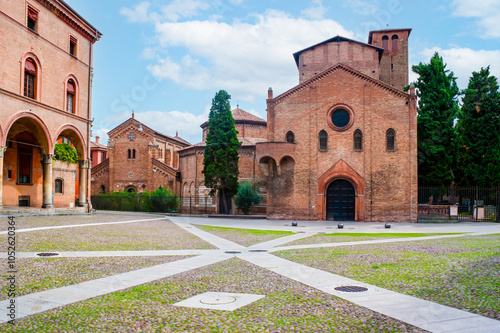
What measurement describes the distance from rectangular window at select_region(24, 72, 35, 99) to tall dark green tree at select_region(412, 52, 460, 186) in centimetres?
2933

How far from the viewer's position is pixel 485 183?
1268 inches

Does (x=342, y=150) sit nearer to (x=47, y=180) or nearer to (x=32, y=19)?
(x=47, y=180)

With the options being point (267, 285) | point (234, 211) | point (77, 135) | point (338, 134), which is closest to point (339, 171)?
point (338, 134)

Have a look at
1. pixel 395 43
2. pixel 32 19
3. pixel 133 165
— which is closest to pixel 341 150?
pixel 395 43

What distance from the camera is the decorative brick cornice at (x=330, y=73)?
27.4 meters

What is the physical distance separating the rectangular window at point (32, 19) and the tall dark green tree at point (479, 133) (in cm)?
3284

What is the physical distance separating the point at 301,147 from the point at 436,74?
1506 centimetres

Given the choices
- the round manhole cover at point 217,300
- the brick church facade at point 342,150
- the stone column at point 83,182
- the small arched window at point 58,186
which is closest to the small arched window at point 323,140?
the brick church facade at point 342,150

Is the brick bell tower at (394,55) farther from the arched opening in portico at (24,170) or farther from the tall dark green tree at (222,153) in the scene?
the arched opening in portico at (24,170)

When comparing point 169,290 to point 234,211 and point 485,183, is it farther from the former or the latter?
point 485,183

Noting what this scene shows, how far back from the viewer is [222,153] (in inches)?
1297

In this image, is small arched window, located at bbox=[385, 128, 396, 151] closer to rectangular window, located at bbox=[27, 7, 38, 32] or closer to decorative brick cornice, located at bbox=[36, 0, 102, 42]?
decorative brick cornice, located at bbox=[36, 0, 102, 42]

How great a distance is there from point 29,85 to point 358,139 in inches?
845

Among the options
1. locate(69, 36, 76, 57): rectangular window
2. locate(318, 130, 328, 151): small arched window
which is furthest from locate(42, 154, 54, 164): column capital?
locate(318, 130, 328, 151): small arched window
